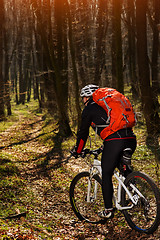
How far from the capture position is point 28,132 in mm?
16000

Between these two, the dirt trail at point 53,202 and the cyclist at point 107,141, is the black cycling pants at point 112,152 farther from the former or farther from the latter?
the dirt trail at point 53,202

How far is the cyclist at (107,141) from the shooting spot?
3.97m

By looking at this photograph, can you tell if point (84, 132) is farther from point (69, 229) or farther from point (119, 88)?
point (119, 88)

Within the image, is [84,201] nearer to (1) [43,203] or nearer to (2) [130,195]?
(2) [130,195]

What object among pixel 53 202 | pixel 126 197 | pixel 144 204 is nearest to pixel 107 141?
pixel 126 197

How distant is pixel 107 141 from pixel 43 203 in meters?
2.85

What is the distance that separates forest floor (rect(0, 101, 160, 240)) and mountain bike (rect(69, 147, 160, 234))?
0.23m

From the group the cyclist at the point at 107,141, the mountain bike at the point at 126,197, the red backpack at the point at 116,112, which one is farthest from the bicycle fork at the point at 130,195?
the red backpack at the point at 116,112

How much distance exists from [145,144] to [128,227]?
19.4 ft

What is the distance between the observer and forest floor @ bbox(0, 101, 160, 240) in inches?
173

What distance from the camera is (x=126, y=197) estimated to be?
4.21m

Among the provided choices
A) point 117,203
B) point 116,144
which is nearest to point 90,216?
point 117,203

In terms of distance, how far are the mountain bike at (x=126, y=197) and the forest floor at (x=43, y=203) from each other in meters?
0.23

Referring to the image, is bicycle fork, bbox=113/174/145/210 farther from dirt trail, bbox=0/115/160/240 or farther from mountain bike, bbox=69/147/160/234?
dirt trail, bbox=0/115/160/240
